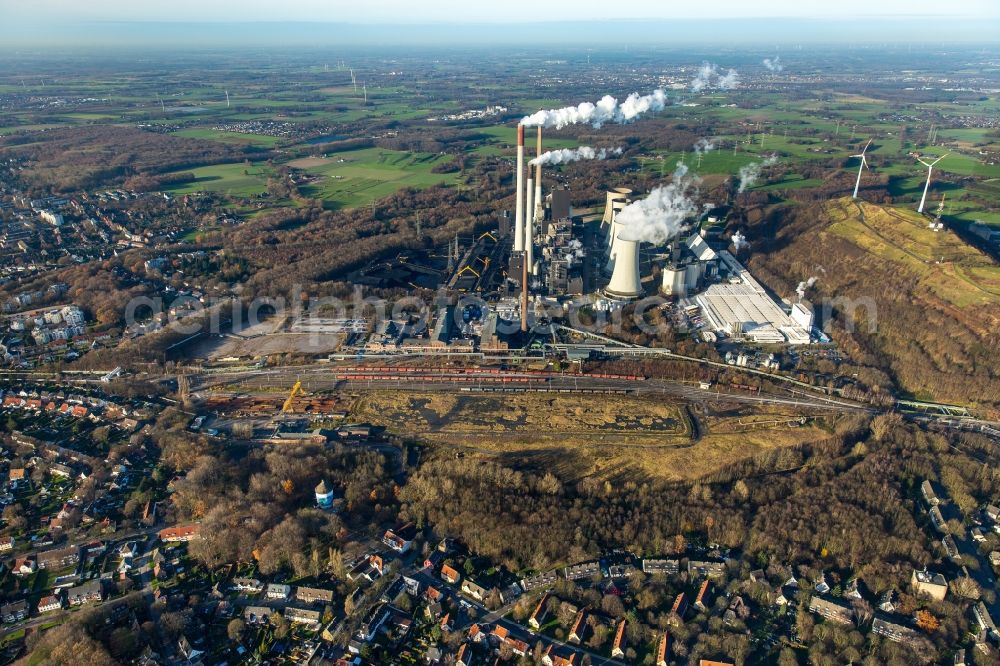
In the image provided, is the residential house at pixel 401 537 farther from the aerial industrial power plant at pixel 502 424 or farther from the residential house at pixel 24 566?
the residential house at pixel 24 566

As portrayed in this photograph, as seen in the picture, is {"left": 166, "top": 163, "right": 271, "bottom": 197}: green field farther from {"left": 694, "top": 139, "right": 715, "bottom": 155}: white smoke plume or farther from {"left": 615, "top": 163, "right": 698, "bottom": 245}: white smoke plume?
{"left": 694, "top": 139, "right": 715, "bottom": 155}: white smoke plume

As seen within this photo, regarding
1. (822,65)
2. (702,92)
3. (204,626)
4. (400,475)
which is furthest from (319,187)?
(822,65)

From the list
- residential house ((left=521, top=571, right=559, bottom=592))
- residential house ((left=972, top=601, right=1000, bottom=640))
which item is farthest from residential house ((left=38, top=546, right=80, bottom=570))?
residential house ((left=972, top=601, right=1000, bottom=640))

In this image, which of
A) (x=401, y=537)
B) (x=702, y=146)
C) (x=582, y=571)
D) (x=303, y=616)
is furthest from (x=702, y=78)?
(x=303, y=616)

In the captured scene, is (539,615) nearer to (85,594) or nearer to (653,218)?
(85,594)

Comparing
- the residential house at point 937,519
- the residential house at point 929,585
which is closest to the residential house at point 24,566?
the residential house at point 929,585

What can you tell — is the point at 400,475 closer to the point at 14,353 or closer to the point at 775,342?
the point at 775,342
